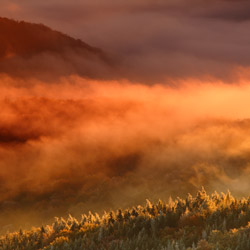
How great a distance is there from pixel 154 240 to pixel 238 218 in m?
2.37

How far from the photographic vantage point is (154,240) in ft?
42.8

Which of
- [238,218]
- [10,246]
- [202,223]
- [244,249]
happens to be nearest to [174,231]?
[202,223]

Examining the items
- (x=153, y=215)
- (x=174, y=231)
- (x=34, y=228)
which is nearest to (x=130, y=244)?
(x=174, y=231)

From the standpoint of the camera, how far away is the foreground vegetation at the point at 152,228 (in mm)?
12648

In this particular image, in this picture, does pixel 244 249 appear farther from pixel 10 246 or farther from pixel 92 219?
pixel 10 246

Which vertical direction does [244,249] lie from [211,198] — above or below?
below

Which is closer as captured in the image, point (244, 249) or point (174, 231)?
point (244, 249)

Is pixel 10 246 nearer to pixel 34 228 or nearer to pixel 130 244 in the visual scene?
pixel 34 228

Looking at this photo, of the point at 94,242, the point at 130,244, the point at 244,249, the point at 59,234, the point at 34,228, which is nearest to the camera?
the point at 244,249

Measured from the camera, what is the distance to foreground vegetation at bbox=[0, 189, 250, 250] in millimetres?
12648

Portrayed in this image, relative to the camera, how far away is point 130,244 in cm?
1262

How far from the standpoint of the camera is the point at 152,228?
13828 millimetres

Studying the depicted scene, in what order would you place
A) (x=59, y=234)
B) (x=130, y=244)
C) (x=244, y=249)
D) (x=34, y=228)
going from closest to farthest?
(x=244, y=249), (x=130, y=244), (x=59, y=234), (x=34, y=228)

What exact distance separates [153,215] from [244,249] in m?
4.51
